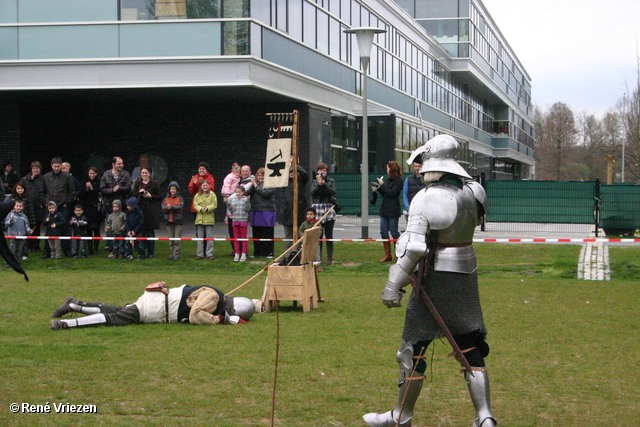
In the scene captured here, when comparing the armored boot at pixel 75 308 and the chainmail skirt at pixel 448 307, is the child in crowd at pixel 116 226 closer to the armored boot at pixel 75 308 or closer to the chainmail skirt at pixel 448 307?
the armored boot at pixel 75 308

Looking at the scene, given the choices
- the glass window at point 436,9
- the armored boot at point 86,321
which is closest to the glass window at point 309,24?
the armored boot at point 86,321

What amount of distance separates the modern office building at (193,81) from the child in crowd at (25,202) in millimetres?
5914

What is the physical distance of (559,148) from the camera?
86812 mm

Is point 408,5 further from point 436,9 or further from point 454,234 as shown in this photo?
point 454,234

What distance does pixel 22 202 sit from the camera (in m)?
16.1

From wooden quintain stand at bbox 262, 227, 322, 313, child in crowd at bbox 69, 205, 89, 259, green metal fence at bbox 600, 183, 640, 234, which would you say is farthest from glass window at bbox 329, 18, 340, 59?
wooden quintain stand at bbox 262, 227, 322, 313

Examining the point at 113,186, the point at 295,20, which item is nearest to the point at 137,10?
the point at 295,20

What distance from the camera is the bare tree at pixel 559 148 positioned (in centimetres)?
8625

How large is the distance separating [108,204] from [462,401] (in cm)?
1234

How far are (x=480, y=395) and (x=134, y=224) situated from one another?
1254cm

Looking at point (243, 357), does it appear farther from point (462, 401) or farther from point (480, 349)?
point (480, 349)

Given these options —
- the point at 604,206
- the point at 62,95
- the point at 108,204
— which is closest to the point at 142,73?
the point at 62,95

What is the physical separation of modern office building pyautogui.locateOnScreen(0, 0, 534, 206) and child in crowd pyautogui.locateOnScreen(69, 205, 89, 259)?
222 inches

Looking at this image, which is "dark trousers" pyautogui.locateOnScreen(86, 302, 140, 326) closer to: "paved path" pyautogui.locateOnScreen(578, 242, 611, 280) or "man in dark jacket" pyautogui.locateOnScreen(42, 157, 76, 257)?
"man in dark jacket" pyautogui.locateOnScreen(42, 157, 76, 257)
